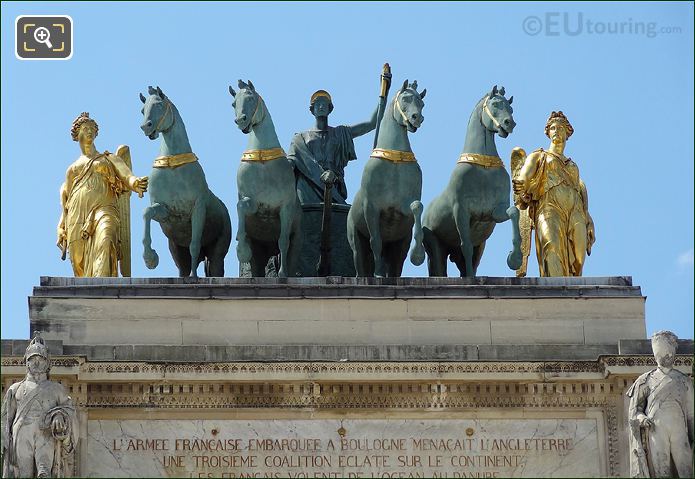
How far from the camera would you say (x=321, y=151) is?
170ft

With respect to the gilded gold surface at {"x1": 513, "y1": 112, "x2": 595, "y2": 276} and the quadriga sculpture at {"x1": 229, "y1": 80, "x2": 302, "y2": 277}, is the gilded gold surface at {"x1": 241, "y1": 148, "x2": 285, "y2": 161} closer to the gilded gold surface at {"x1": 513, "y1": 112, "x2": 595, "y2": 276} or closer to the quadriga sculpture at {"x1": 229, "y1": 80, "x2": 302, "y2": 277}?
the quadriga sculpture at {"x1": 229, "y1": 80, "x2": 302, "y2": 277}

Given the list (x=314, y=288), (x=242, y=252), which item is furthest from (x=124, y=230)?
(x=314, y=288)

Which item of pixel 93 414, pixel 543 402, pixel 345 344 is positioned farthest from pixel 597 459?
pixel 93 414

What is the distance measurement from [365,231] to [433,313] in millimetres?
2286

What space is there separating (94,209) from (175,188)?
1765mm

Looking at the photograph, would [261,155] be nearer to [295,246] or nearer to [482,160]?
[295,246]

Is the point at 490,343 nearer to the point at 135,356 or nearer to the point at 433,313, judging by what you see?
the point at 433,313

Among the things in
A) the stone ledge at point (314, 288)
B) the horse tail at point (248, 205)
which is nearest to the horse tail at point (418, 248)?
the stone ledge at point (314, 288)

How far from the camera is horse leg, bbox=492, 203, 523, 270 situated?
47.7 metres

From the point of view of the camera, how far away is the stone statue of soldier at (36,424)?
43219 millimetres

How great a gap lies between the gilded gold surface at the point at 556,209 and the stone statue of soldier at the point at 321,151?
3.63 meters

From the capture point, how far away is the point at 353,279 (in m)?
47.3

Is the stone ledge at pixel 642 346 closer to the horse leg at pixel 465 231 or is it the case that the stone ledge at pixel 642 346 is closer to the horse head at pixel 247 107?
the horse leg at pixel 465 231

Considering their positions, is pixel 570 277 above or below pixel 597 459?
above
